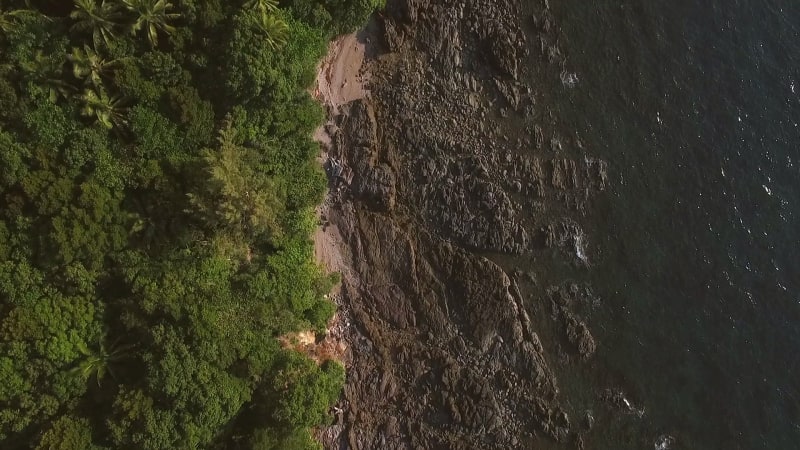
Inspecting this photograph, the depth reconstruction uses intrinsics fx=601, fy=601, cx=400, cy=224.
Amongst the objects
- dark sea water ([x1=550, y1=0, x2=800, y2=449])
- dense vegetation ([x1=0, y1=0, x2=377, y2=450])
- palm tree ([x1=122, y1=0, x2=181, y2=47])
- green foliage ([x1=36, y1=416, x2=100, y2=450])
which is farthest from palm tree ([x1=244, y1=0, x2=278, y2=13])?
green foliage ([x1=36, y1=416, x2=100, y2=450])

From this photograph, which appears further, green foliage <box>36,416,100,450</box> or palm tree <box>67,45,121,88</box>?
green foliage <box>36,416,100,450</box>

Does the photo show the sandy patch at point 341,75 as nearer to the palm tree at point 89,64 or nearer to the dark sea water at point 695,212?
the palm tree at point 89,64

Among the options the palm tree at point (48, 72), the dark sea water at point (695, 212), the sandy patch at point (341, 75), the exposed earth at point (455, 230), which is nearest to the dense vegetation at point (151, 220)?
the palm tree at point (48, 72)

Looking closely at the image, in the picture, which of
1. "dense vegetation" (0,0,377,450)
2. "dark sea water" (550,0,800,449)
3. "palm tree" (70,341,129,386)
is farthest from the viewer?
"dark sea water" (550,0,800,449)

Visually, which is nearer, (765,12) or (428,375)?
(428,375)

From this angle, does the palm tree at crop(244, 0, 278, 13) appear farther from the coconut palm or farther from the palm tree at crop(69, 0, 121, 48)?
the coconut palm

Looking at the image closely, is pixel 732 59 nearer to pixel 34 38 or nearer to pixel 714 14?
pixel 714 14

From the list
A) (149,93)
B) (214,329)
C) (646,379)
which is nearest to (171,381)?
(214,329)
